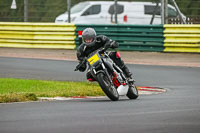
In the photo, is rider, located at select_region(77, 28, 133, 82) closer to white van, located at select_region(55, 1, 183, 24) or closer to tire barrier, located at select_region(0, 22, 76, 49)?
tire barrier, located at select_region(0, 22, 76, 49)

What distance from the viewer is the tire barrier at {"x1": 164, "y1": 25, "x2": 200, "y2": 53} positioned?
22844 millimetres

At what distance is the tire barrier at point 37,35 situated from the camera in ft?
81.7

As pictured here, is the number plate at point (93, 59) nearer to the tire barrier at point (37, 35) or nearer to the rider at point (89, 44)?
the rider at point (89, 44)

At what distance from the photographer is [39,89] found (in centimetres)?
1397

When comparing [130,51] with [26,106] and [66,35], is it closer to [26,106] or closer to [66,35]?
[66,35]

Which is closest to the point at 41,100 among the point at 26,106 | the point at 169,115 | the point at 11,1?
the point at 26,106

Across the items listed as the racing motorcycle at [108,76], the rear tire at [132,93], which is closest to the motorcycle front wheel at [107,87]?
the racing motorcycle at [108,76]

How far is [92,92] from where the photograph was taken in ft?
44.0

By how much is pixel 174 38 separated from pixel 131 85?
35.8 ft

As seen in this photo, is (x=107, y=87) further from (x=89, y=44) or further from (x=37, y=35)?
(x=37, y=35)

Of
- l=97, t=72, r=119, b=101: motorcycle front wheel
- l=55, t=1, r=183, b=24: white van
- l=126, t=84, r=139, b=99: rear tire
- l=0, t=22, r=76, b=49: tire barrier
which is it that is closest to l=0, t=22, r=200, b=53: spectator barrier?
l=0, t=22, r=76, b=49: tire barrier

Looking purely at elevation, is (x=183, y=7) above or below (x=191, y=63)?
above

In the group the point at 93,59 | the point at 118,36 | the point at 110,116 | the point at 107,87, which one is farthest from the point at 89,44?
the point at 118,36

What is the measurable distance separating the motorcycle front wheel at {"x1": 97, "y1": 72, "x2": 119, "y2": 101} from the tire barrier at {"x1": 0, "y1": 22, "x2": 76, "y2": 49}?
43.3 ft
